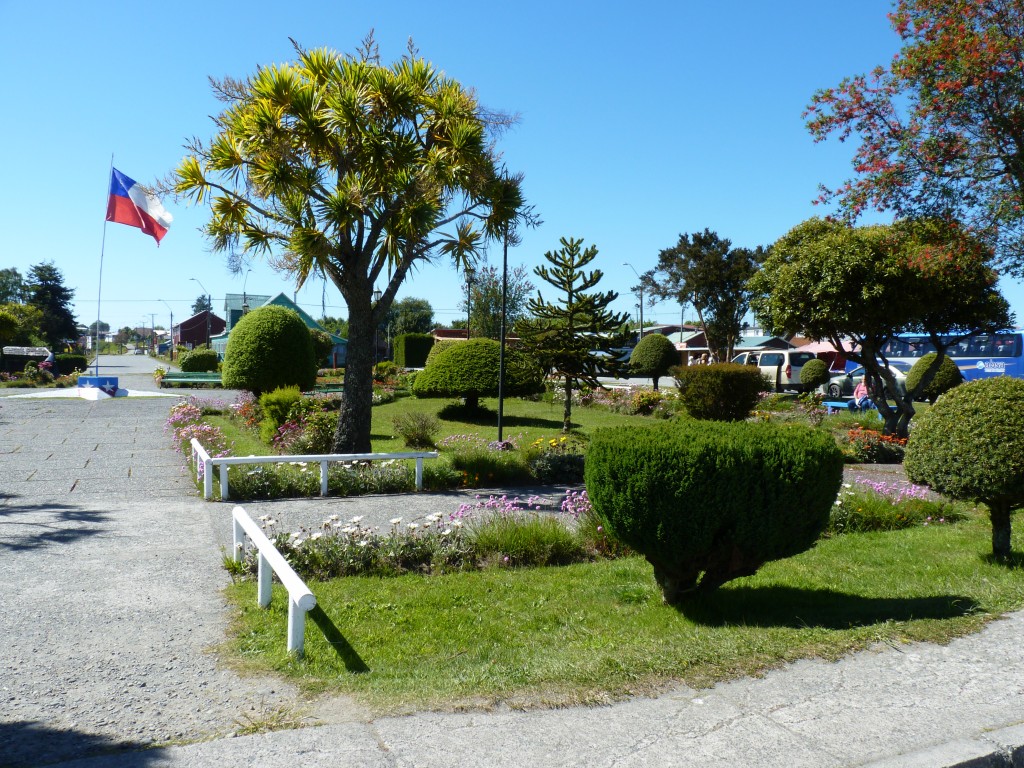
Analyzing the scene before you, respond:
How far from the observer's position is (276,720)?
3510 millimetres

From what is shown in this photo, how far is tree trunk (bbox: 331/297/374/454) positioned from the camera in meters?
11.9

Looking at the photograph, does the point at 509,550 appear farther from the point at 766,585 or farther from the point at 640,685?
the point at 640,685

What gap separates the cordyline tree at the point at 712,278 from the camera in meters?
40.2

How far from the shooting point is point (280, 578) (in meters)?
4.84

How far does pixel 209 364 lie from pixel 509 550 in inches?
1701

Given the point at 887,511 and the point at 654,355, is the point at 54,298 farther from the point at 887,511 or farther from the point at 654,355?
the point at 887,511

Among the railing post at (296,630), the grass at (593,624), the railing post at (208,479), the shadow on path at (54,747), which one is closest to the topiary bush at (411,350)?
the railing post at (208,479)

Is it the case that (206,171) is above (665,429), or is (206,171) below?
above

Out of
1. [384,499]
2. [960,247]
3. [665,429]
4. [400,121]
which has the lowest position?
[384,499]

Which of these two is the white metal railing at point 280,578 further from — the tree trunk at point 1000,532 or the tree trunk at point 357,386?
the tree trunk at point 1000,532

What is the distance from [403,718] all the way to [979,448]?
16.3ft

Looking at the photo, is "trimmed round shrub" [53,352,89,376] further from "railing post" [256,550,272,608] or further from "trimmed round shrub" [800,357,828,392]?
"railing post" [256,550,272,608]

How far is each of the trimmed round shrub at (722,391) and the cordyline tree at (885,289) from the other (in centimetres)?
303

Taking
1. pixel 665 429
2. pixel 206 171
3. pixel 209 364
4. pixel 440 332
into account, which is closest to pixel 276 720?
pixel 665 429
